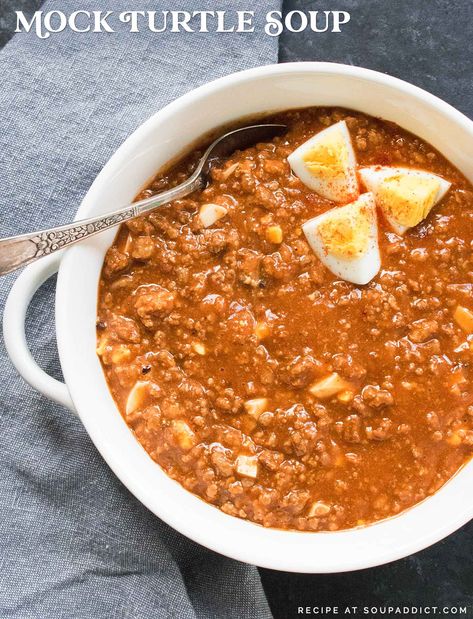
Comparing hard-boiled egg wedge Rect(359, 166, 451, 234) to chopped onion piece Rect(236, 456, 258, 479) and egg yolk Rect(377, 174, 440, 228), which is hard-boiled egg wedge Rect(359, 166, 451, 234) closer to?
egg yolk Rect(377, 174, 440, 228)

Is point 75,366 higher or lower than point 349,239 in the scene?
lower

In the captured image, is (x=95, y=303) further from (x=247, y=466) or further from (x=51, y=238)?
(x=247, y=466)

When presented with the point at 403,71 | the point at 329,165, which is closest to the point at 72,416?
the point at 329,165

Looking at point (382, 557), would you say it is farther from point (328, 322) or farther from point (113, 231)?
point (113, 231)

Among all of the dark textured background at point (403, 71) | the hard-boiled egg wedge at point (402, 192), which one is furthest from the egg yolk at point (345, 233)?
the dark textured background at point (403, 71)

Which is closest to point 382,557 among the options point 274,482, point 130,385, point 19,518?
point 274,482

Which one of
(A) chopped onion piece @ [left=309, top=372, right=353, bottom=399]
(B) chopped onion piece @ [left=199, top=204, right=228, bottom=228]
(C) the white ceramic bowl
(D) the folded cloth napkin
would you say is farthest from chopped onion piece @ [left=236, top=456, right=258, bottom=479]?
(B) chopped onion piece @ [left=199, top=204, right=228, bottom=228]
